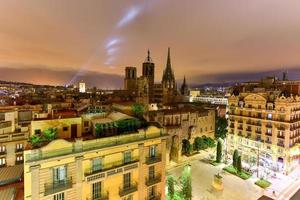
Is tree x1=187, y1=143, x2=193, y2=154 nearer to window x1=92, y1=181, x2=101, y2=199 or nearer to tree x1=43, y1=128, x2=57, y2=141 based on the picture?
window x1=92, y1=181, x2=101, y2=199

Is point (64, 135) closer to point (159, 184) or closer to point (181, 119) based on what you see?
point (159, 184)

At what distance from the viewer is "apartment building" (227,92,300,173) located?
119 ft

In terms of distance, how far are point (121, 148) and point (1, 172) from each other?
1258 centimetres

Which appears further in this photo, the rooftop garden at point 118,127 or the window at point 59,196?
the rooftop garden at point 118,127

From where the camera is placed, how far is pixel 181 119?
46344 millimetres

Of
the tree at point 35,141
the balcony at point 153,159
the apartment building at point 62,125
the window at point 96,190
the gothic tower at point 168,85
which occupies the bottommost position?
the window at point 96,190

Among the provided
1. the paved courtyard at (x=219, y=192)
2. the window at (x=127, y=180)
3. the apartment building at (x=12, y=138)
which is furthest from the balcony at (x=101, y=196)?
the apartment building at (x=12, y=138)

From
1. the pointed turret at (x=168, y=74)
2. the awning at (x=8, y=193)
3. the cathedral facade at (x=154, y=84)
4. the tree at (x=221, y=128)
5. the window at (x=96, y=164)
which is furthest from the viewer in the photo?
the pointed turret at (x=168, y=74)

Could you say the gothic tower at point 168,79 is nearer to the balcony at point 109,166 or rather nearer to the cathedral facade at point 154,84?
the cathedral facade at point 154,84

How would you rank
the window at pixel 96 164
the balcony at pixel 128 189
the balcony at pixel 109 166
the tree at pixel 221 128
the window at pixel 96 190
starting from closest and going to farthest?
the balcony at pixel 109 166, the window at pixel 96 164, the window at pixel 96 190, the balcony at pixel 128 189, the tree at pixel 221 128

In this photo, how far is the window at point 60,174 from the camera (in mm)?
14227

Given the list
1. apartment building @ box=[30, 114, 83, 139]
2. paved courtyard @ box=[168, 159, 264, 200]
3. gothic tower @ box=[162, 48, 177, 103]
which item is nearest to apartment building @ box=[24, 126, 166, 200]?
apartment building @ box=[30, 114, 83, 139]

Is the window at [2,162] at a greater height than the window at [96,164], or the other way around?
the window at [96,164]

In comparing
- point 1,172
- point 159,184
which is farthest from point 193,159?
point 1,172
